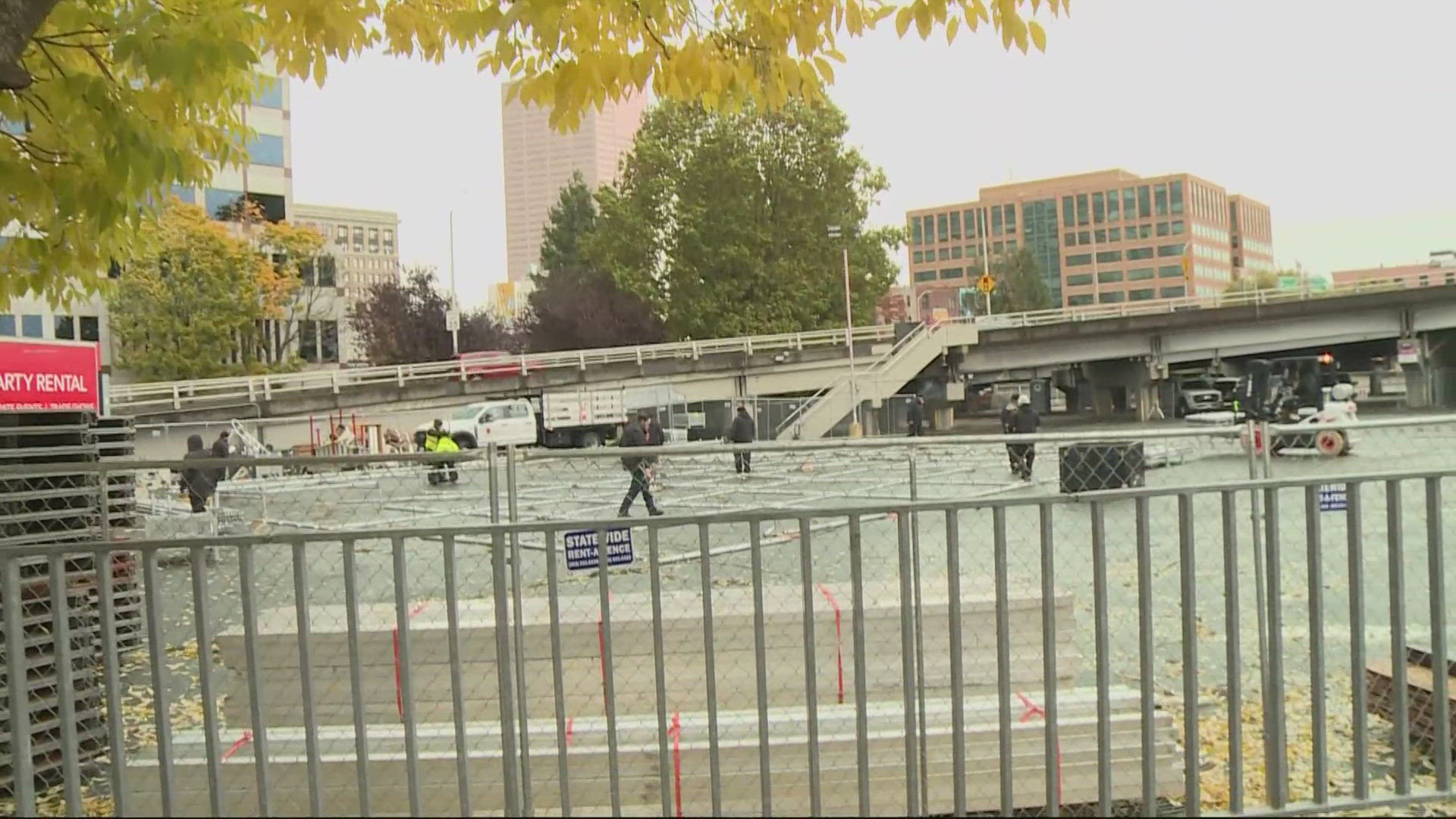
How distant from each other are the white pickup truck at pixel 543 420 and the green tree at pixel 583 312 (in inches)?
542

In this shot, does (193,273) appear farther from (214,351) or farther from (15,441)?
(15,441)

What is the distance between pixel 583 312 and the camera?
201 feet

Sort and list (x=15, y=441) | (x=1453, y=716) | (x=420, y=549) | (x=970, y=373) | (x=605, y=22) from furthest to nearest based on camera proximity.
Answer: (x=970, y=373) < (x=420, y=549) < (x=15, y=441) < (x=605, y=22) < (x=1453, y=716)

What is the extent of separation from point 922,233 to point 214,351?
341ft

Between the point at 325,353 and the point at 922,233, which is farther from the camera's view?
the point at 922,233

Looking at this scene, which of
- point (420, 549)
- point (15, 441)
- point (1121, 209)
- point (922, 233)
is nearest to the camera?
point (15, 441)

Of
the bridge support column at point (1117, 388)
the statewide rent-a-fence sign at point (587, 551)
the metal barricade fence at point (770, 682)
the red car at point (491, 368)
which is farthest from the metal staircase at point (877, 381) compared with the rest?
the statewide rent-a-fence sign at point (587, 551)

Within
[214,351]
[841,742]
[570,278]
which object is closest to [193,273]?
[214,351]

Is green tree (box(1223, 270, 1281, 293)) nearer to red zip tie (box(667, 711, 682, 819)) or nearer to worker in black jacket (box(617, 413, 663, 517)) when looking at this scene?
worker in black jacket (box(617, 413, 663, 517))

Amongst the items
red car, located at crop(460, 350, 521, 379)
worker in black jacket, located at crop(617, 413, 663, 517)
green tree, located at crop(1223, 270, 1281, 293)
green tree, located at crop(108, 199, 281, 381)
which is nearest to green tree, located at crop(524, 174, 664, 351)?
red car, located at crop(460, 350, 521, 379)

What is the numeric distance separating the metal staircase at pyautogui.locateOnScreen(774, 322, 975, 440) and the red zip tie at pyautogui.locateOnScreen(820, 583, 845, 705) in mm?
30769

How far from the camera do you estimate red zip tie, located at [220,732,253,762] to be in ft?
16.1

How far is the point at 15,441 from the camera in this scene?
6984 mm

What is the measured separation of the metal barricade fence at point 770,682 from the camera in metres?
3.97
